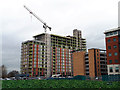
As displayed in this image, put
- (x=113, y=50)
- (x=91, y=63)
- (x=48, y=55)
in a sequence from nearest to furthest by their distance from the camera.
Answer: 1. (x=113, y=50)
2. (x=91, y=63)
3. (x=48, y=55)

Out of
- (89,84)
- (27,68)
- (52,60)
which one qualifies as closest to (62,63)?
(52,60)

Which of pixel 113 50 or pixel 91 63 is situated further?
pixel 91 63

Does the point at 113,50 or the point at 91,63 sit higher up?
the point at 113,50

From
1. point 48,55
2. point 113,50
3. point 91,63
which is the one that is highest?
point 113,50

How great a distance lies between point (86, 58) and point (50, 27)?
3840cm

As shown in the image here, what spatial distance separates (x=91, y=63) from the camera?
11531cm

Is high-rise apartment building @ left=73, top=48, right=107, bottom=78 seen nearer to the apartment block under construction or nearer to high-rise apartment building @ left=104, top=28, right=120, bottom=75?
the apartment block under construction

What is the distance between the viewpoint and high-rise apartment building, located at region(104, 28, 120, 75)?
8400 cm

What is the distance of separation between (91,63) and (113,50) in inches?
1225

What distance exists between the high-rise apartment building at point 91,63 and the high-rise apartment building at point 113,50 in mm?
26090

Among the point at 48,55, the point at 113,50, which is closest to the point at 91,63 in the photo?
the point at 113,50

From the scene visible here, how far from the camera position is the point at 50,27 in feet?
439

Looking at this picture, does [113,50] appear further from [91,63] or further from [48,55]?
[48,55]

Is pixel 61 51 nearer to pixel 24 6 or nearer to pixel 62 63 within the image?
pixel 62 63
